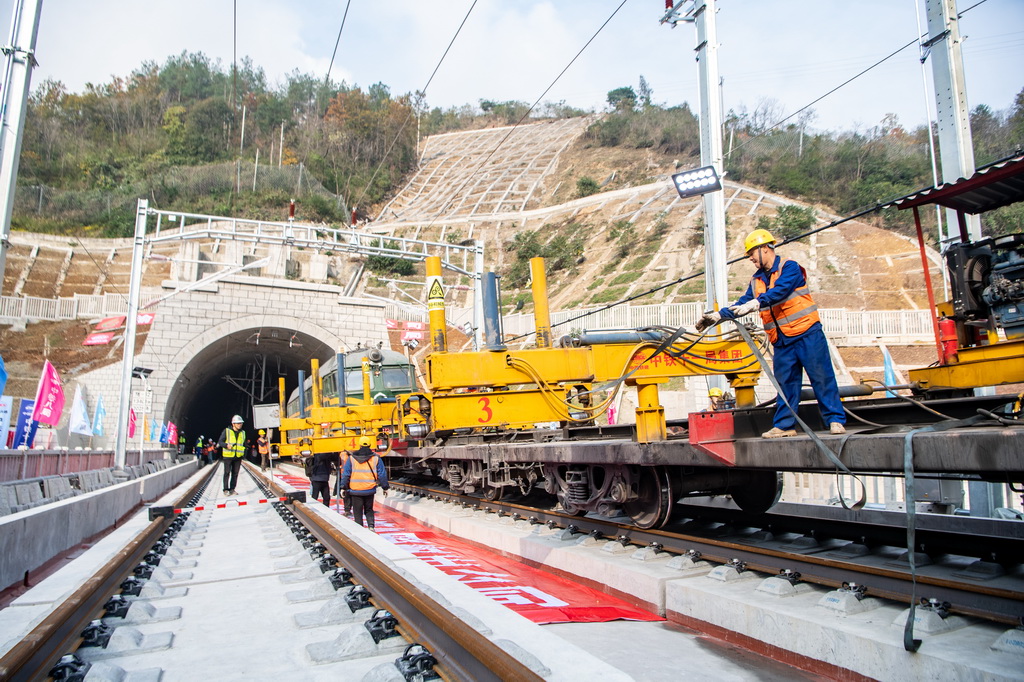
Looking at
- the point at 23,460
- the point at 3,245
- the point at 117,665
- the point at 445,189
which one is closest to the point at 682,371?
the point at 117,665

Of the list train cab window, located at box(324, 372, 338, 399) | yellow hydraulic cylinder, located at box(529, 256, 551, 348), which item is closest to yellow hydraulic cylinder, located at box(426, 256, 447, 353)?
yellow hydraulic cylinder, located at box(529, 256, 551, 348)

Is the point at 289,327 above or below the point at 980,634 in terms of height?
above

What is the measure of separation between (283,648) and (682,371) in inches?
184

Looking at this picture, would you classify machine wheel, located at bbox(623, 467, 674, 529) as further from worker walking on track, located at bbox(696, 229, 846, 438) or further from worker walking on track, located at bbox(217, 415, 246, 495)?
worker walking on track, located at bbox(217, 415, 246, 495)

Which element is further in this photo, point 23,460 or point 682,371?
point 23,460

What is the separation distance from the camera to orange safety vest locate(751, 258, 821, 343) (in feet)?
15.0

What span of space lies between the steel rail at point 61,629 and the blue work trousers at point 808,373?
4.37 meters

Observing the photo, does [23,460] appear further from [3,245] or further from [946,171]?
[946,171]

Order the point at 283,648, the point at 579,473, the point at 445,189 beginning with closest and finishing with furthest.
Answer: the point at 283,648 < the point at 579,473 < the point at 445,189

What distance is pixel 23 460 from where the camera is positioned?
34.8 feet

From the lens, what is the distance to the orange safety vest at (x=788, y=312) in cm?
457

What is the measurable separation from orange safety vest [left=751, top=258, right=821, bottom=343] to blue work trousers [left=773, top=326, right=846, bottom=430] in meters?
0.07

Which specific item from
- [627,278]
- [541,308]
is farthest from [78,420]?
[627,278]

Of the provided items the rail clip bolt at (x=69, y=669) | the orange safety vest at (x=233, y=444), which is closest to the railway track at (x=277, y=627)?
the rail clip bolt at (x=69, y=669)
